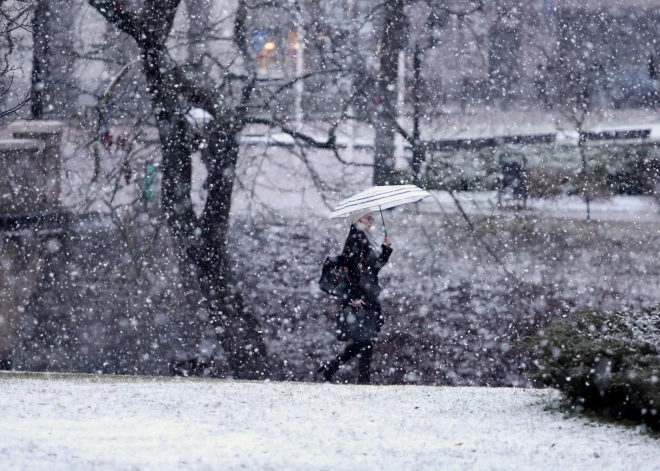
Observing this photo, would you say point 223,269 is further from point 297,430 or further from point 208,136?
point 297,430

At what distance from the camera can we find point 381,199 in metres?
7.73

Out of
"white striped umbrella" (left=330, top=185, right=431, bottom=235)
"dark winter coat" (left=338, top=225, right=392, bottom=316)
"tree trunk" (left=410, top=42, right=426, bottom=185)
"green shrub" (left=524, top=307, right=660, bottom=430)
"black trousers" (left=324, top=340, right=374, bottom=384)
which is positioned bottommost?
"black trousers" (left=324, top=340, right=374, bottom=384)

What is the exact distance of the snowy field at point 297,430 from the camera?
13.8 feet

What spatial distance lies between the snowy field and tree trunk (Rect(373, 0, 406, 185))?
21.0 ft

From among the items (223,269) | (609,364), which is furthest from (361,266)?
(223,269)

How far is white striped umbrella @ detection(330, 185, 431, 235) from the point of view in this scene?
7695mm

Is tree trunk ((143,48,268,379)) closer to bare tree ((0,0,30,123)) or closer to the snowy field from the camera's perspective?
bare tree ((0,0,30,123))

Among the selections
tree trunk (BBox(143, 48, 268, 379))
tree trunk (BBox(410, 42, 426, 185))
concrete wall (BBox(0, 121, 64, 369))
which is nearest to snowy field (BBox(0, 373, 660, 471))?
tree trunk (BBox(143, 48, 268, 379))

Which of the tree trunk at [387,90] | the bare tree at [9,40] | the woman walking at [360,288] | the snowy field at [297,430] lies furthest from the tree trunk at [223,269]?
the snowy field at [297,430]

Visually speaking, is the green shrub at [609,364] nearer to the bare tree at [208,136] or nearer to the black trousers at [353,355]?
the black trousers at [353,355]

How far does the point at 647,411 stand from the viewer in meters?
5.25

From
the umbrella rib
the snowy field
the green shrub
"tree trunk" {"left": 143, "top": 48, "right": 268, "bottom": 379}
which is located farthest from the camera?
"tree trunk" {"left": 143, "top": 48, "right": 268, "bottom": 379}

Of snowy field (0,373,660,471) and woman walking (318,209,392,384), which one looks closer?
→ snowy field (0,373,660,471)

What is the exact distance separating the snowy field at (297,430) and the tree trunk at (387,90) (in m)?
6.39
